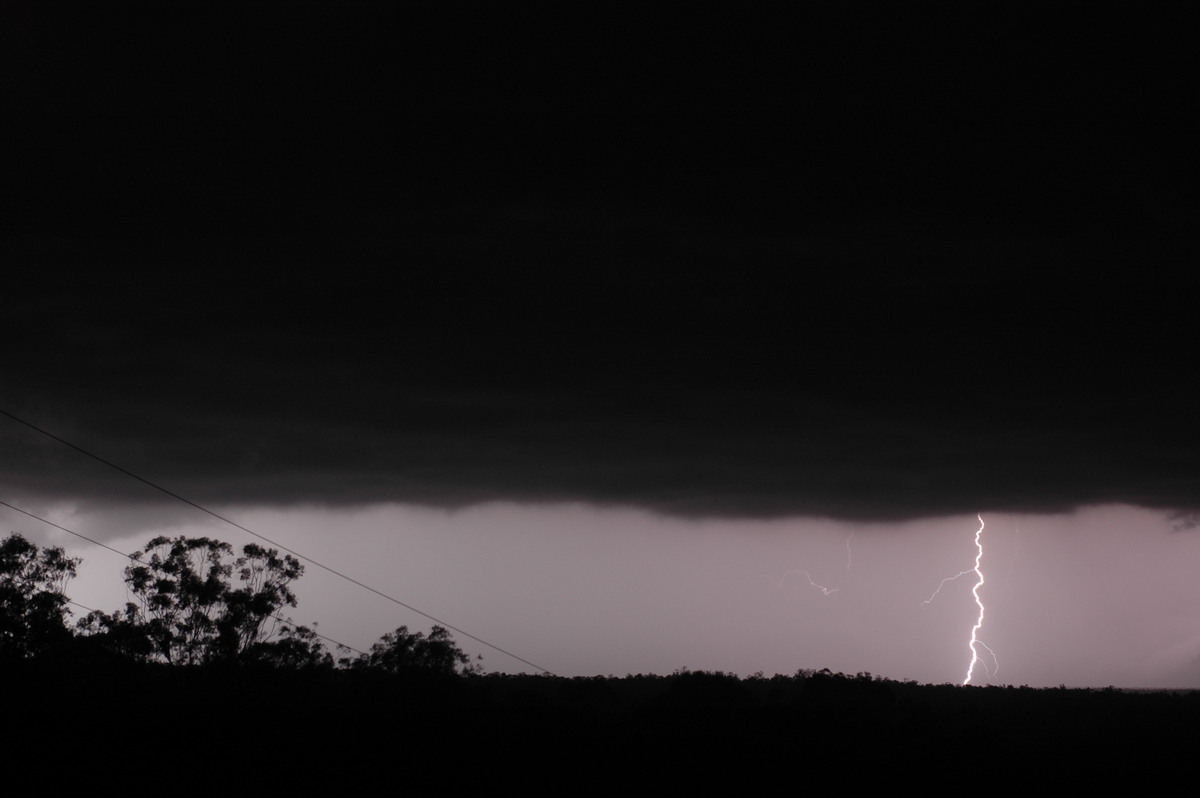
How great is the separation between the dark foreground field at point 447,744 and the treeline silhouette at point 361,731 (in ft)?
0.60

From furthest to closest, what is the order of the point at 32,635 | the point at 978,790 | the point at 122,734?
the point at 32,635
the point at 978,790
the point at 122,734

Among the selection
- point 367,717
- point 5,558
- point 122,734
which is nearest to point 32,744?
point 122,734

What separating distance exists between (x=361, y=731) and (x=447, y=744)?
4749 millimetres

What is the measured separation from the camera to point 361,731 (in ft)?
202

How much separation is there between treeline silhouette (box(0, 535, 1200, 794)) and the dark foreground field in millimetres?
182

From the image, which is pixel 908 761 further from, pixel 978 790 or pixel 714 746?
pixel 714 746

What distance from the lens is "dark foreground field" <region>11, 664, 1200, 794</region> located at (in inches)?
1954

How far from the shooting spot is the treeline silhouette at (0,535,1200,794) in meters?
51.4

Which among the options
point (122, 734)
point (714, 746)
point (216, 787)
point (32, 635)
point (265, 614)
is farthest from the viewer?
point (265, 614)

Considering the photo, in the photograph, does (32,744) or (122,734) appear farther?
(122,734)

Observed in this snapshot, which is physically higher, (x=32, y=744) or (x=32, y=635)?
(x=32, y=635)

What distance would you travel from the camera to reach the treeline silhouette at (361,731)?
51.4m

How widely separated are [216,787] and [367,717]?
22.4 metres

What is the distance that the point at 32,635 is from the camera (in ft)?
232
